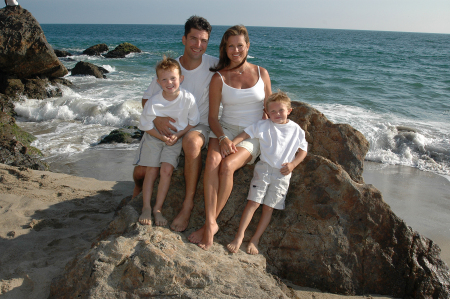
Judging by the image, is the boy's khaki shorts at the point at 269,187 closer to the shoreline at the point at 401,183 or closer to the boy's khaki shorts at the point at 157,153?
the boy's khaki shorts at the point at 157,153

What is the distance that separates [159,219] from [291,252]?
123 centimetres

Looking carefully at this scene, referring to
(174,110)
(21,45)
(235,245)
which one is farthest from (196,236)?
(21,45)

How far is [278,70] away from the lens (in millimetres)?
20750

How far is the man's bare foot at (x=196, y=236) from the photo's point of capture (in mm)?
2797

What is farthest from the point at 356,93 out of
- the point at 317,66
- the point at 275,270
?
the point at 275,270

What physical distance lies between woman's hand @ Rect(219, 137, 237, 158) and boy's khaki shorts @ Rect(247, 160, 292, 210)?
307 mm

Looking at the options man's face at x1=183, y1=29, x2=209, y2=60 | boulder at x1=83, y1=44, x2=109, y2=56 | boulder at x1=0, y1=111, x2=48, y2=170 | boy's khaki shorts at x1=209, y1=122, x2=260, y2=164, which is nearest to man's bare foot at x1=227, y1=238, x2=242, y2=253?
boy's khaki shorts at x1=209, y1=122, x2=260, y2=164

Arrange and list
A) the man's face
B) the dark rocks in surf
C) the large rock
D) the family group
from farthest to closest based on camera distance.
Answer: the large rock < the dark rocks in surf < the man's face < the family group

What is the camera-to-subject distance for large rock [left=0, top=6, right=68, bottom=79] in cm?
998

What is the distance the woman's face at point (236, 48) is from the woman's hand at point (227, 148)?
92cm

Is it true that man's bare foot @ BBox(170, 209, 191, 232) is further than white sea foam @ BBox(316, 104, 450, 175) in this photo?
No

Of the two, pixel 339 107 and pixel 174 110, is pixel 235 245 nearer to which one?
pixel 174 110

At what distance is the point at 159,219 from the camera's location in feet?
9.60

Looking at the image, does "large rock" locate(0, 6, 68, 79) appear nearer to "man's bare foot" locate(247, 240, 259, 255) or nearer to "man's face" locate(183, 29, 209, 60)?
"man's face" locate(183, 29, 209, 60)
